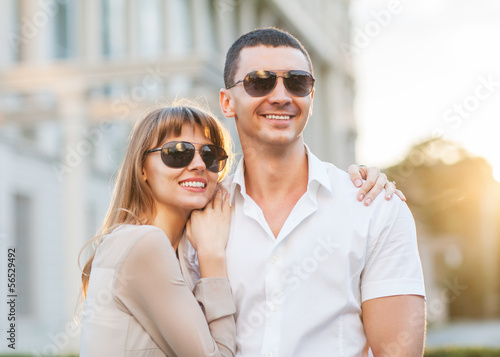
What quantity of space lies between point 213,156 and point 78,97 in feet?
23.6

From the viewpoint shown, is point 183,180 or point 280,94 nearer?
point 280,94

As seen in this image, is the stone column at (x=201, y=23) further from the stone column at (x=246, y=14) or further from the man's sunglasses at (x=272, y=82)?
the man's sunglasses at (x=272, y=82)

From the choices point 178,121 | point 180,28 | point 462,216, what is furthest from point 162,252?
point 462,216

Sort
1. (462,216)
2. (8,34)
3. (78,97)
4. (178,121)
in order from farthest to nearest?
(462,216)
(8,34)
(78,97)
(178,121)

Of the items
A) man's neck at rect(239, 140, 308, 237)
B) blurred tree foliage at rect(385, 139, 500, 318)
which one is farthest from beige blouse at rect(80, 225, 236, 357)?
blurred tree foliage at rect(385, 139, 500, 318)

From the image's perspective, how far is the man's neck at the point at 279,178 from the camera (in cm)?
291

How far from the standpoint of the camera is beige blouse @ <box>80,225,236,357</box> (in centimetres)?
258

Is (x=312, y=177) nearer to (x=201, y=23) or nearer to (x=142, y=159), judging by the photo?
(x=142, y=159)

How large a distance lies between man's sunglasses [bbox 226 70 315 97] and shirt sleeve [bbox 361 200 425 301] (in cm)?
61

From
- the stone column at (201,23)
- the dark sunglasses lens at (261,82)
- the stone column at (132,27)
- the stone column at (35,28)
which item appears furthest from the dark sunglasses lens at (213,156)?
the stone column at (201,23)

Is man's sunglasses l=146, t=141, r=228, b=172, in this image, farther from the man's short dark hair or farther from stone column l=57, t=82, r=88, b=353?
stone column l=57, t=82, r=88, b=353

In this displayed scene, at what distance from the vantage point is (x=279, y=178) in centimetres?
294

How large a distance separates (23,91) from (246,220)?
25.2 feet

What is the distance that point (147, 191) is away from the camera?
3.06 m
